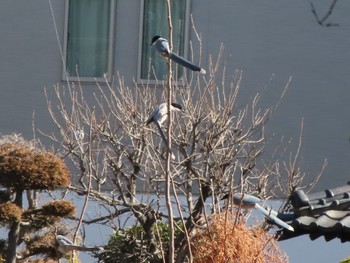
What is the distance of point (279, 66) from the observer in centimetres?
1390

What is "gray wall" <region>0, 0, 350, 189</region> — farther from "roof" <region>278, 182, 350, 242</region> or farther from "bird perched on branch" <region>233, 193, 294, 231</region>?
"bird perched on branch" <region>233, 193, 294, 231</region>

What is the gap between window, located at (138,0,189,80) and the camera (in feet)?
46.0

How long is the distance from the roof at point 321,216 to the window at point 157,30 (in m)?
7.55

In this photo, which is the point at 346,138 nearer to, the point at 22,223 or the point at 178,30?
the point at 178,30

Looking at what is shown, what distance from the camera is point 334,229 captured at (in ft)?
19.6

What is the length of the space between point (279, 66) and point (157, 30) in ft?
5.84

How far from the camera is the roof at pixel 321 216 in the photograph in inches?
236

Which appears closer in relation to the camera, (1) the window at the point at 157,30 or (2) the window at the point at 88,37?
(1) the window at the point at 157,30

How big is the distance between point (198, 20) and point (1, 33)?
2720 mm

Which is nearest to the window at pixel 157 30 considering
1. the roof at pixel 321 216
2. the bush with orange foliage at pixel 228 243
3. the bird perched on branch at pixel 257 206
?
the bush with orange foliage at pixel 228 243

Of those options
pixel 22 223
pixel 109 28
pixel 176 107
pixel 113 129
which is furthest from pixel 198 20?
pixel 176 107

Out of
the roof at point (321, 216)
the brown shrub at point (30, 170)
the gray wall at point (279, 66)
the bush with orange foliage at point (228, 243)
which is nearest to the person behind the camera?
the roof at point (321, 216)

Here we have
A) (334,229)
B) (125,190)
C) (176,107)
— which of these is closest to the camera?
(334,229)

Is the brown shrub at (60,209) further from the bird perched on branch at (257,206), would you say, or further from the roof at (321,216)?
the bird perched on branch at (257,206)
